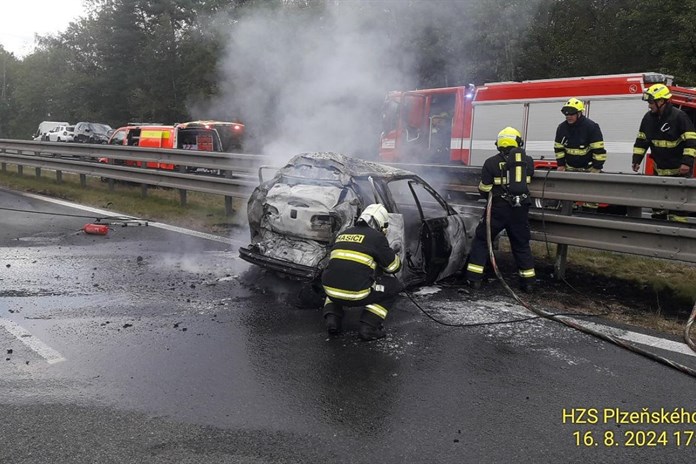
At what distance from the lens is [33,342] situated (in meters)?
4.08

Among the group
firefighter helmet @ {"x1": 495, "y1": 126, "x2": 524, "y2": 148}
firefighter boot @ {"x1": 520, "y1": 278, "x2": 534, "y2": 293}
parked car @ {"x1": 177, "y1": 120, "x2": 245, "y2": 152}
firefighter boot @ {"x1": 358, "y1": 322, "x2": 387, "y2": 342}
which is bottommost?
firefighter boot @ {"x1": 358, "y1": 322, "x2": 387, "y2": 342}

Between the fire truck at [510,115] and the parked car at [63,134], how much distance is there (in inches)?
1048

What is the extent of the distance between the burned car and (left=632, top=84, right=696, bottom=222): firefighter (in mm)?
2358

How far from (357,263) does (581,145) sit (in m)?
3.89

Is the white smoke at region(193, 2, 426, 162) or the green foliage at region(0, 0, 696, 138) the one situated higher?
the green foliage at region(0, 0, 696, 138)

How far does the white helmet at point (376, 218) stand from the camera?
4629 mm

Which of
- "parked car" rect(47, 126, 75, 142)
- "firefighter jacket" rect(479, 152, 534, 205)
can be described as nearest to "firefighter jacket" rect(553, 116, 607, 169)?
"firefighter jacket" rect(479, 152, 534, 205)

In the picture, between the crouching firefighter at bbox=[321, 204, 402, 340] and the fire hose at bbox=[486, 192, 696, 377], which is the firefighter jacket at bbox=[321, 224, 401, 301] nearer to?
the crouching firefighter at bbox=[321, 204, 402, 340]

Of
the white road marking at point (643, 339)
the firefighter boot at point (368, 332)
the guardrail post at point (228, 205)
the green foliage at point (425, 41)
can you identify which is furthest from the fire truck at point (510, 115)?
the firefighter boot at point (368, 332)

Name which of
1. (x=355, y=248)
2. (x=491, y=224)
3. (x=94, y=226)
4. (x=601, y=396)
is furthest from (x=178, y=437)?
(x=94, y=226)

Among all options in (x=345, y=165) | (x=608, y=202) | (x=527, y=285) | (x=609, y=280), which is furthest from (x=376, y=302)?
(x=609, y=280)

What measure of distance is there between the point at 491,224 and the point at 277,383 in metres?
3.12

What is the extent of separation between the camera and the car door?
18.4 feet

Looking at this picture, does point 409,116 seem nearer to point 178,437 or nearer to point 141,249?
point 141,249
